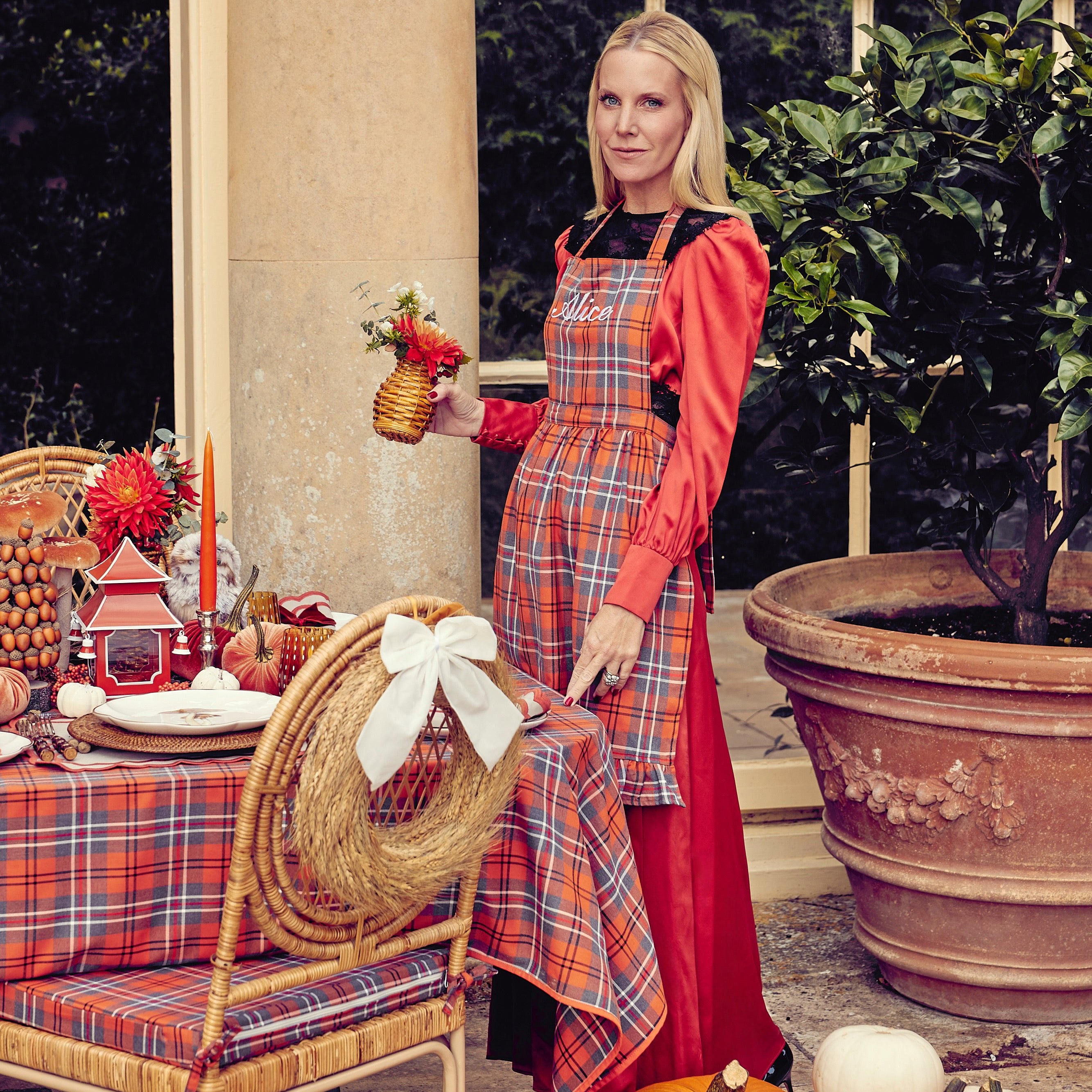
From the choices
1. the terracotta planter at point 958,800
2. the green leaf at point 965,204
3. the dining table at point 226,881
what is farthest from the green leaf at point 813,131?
the dining table at point 226,881

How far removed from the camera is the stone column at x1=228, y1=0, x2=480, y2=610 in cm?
311

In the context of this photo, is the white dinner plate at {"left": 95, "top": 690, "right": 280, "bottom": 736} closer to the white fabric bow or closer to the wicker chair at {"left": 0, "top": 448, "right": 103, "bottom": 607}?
the white fabric bow

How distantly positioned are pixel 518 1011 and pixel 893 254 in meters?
1.53

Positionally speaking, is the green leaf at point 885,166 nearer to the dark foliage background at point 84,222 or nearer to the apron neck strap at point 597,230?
the apron neck strap at point 597,230

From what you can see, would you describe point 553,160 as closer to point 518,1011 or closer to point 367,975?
point 518,1011

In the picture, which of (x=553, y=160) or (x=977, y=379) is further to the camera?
(x=553, y=160)

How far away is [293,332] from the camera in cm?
318

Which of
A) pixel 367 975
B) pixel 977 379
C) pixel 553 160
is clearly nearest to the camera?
pixel 367 975

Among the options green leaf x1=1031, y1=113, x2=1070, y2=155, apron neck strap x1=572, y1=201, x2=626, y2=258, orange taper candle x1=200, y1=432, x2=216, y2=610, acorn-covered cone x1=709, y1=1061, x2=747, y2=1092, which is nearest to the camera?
acorn-covered cone x1=709, y1=1061, x2=747, y2=1092

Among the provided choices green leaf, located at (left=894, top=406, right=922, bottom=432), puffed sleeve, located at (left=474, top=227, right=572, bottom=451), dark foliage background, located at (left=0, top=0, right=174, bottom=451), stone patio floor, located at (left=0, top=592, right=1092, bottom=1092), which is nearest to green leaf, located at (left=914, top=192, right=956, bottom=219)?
green leaf, located at (left=894, top=406, right=922, bottom=432)

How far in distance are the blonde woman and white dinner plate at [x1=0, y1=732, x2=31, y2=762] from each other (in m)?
0.83

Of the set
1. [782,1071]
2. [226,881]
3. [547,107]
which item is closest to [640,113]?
[547,107]

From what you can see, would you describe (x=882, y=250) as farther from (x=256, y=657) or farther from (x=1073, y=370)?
(x=256, y=657)

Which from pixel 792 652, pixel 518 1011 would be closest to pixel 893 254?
pixel 792 652
